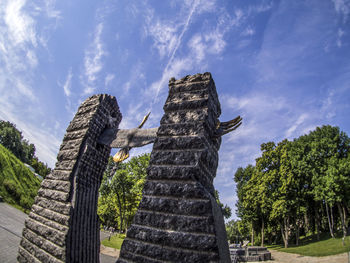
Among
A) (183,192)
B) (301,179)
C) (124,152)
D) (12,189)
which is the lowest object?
(12,189)

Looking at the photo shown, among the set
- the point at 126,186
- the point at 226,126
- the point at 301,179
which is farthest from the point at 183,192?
the point at 301,179

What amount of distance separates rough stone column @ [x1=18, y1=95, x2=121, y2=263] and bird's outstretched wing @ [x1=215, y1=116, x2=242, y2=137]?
281cm

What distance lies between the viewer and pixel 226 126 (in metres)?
2.90

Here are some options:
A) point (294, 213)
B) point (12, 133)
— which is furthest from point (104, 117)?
point (12, 133)

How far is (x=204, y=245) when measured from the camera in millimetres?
1917

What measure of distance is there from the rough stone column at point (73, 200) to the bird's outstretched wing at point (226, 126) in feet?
9.23

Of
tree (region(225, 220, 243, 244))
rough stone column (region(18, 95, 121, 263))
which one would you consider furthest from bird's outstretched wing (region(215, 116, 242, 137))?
tree (region(225, 220, 243, 244))

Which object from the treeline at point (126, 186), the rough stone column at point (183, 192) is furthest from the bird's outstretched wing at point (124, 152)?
the treeline at point (126, 186)

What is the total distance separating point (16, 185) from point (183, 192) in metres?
25.2

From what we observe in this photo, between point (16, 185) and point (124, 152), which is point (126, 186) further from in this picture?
point (124, 152)

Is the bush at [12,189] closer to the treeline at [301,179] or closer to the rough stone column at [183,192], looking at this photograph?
the rough stone column at [183,192]

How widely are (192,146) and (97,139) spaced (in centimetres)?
280

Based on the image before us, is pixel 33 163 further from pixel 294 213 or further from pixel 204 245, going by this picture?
pixel 204 245

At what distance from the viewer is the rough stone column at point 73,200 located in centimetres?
339
